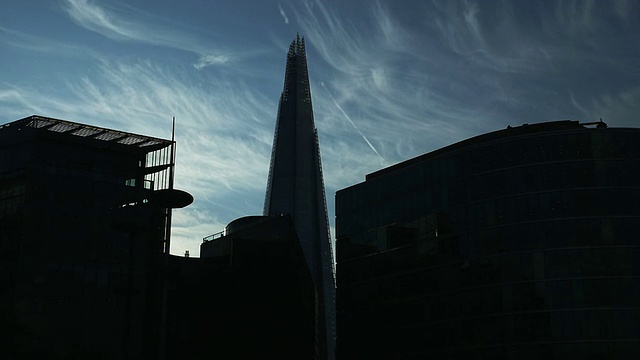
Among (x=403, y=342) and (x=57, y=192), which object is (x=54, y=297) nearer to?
(x=57, y=192)

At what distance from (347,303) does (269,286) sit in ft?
50.5

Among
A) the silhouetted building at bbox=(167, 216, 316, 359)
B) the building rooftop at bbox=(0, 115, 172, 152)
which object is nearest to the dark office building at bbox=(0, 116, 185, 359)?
the building rooftop at bbox=(0, 115, 172, 152)

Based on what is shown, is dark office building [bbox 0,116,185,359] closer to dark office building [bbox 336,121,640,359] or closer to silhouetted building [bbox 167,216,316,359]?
silhouetted building [bbox 167,216,316,359]

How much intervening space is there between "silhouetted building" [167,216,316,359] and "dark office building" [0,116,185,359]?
5.61 m

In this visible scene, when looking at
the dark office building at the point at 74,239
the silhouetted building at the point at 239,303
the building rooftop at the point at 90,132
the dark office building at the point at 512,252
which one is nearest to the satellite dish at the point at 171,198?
the dark office building at the point at 74,239

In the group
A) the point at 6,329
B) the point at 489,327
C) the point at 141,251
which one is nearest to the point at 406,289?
the point at 489,327

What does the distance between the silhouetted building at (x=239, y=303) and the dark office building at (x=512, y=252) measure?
13.2m

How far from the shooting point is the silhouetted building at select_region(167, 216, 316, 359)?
100562mm

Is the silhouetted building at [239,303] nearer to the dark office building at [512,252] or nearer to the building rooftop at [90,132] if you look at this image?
the dark office building at [512,252]

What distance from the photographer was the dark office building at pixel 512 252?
9406cm

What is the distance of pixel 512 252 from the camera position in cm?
9931

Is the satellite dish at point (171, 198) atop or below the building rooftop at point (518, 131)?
below

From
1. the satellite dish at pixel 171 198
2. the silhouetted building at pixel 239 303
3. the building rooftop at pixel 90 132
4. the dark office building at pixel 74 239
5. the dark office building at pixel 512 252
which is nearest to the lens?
the satellite dish at pixel 171 198

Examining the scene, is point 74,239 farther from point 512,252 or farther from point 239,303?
point 512,252
